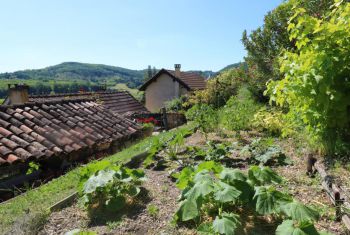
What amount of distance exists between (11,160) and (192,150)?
137 inches

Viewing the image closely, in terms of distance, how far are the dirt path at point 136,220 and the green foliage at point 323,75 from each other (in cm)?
240

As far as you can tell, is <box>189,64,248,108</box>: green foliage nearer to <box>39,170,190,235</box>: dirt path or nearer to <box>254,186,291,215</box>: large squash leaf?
<box>39,170,190,235</box>: dirt path

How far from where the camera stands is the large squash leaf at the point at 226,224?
2635 millimetres

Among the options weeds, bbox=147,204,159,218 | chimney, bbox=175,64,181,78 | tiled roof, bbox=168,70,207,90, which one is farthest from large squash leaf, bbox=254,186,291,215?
chimney, bbox=175,64,181,78

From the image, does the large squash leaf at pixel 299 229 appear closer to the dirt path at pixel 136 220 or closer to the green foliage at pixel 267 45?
the dirt path at pixel 136 220

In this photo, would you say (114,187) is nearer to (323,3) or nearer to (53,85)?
(323,3)

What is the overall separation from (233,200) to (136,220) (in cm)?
126

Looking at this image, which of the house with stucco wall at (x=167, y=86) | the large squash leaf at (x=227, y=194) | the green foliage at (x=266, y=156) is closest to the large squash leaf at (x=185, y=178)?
the large squash leaf at (x=227, y=194)

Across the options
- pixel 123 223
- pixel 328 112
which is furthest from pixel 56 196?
pixel 328 112

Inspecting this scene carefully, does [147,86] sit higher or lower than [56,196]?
higher

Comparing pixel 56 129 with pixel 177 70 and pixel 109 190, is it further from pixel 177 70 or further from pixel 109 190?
pixel 177 70

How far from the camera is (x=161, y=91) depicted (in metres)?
36.4

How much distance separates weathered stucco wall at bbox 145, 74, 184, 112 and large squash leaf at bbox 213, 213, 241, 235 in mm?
32346

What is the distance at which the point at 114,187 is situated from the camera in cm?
398
